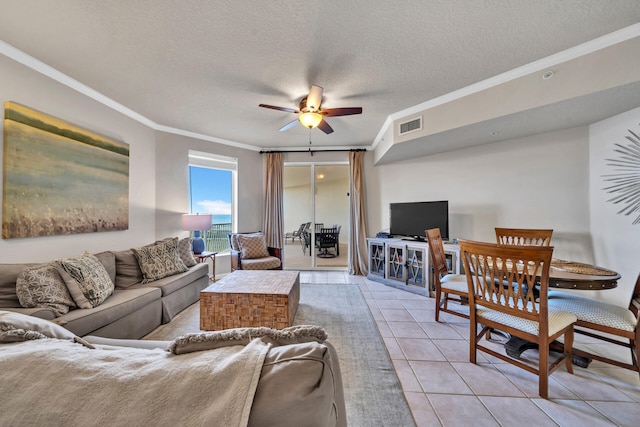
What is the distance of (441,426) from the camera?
1.40m

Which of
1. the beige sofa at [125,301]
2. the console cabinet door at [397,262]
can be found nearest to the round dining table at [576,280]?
the console cabinet door at [397,262]

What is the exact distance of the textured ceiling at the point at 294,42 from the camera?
1657mm

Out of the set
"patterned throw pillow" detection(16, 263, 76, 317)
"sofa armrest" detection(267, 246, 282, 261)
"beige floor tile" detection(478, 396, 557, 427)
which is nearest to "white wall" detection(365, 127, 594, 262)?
"beige floor tile" detection(478, 396, 557, 427)

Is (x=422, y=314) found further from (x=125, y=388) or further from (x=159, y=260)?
(x=159, y=260)

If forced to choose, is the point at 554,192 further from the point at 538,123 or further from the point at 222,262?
the point at 222,262

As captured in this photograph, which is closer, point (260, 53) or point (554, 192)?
point (260, 53)

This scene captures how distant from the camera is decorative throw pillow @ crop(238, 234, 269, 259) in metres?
4.10

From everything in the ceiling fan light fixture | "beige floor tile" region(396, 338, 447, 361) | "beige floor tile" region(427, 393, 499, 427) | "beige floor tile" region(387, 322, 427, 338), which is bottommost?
"beige floor tile" region(427, 393, 499, 427)

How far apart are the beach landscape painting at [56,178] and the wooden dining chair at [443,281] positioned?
12.6ft

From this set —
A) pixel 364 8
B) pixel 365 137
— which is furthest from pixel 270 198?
pixel 364 8

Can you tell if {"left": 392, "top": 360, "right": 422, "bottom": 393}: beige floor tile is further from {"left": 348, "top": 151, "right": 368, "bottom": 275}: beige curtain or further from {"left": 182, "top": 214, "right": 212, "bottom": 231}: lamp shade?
{"left": 182, "top": 214, "right": 212, "bottom": 231}: lamp shade

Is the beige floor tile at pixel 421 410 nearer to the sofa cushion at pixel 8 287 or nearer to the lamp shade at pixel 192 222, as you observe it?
the sofa cushion at pixel 8 287

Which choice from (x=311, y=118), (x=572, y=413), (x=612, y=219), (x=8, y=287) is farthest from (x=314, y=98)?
(x=612, y=219)

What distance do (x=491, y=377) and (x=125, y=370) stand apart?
7.55ft
